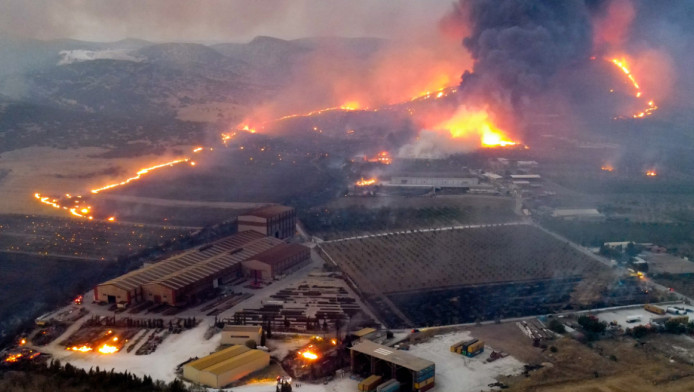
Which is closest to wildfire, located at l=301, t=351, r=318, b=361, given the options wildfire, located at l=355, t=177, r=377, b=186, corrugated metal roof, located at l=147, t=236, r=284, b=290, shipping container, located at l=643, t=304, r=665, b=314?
corrugated metal roof, located at l=147, t=236, r=284, b=290

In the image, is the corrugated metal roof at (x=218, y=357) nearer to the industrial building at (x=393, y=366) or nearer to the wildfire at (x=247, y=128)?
the industrial building at (x=393, y=366)

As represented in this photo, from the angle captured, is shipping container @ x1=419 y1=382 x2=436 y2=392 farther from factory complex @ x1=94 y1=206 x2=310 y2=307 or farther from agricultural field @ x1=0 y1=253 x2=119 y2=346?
agricultural field @ x1=0 y1=253 x2=119 y2=346

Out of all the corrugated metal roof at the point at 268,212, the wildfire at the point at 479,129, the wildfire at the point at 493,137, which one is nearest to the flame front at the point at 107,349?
the corrugated metal roof at the point at 268,212

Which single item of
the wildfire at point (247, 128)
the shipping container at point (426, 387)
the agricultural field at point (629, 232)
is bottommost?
the shipping container at point (426, 387)

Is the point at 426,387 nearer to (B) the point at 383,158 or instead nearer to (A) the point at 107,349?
(A) the point at 107,349

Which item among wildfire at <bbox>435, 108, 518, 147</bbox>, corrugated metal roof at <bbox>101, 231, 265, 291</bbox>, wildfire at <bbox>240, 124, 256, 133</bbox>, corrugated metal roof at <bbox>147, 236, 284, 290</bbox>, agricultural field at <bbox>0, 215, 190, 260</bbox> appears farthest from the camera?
wildfire at <bbox>240, 124, 256, 133</bbox>

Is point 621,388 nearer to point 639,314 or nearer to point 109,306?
point 639,314

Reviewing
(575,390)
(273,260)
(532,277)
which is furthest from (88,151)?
(575,390)
